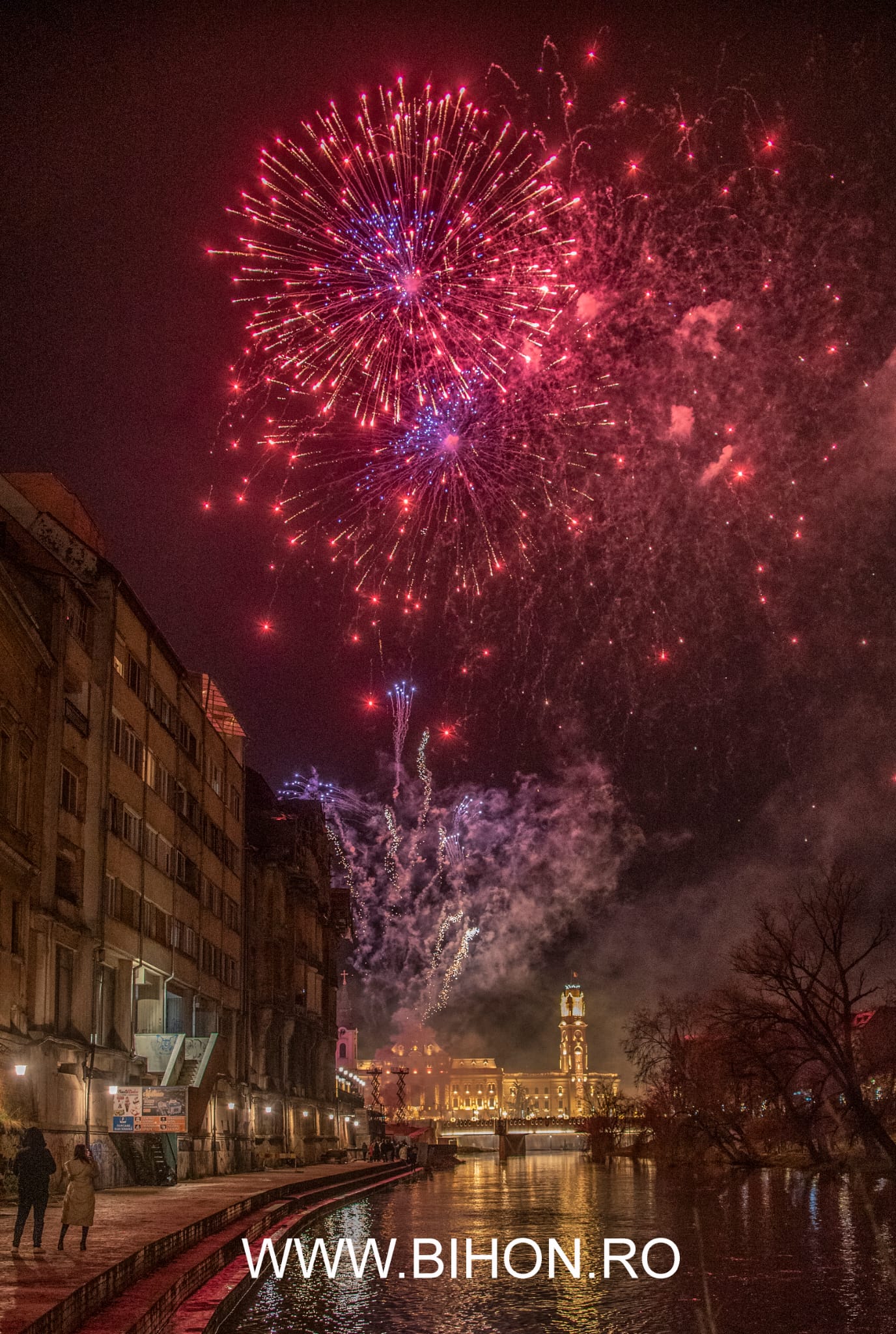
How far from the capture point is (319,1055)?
80.0 metres

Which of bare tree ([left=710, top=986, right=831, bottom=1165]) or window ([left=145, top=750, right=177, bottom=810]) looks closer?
window ([left=145, top=750, right=177, bottom=810])

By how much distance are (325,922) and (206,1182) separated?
4445cm

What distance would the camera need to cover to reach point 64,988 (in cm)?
3275

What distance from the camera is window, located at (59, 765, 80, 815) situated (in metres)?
33.7

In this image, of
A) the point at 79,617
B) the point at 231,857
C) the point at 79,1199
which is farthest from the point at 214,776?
the point at 79,1199

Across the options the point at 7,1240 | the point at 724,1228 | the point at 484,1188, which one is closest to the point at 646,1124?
the point at 484,1188

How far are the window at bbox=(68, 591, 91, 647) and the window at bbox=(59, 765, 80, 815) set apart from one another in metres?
3.54

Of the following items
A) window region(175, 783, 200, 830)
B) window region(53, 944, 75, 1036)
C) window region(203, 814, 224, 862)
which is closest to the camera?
window region(53, 944, 75, 1036)

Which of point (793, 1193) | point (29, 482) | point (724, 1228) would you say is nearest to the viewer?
point (724, 1228)

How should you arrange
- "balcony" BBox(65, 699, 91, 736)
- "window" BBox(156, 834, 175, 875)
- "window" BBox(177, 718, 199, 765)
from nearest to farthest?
"balcony" BBox(65, 699, 91, 736) < "window" BBox(156, 834, 175, 875) < "window" BBox(177, 718, 199, 765)

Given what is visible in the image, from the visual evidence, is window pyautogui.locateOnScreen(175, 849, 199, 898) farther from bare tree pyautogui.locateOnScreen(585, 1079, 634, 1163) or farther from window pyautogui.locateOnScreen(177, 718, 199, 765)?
bare tree pyautogui.locateOnScreen(585, 1079, 634, 1163)

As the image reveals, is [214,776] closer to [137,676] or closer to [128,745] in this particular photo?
[137,676]

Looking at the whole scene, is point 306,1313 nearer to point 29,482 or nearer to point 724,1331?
point 724,1331

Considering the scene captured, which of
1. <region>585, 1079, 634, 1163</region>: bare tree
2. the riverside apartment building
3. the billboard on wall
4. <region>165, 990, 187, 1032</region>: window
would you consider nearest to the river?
the billboard on wall
